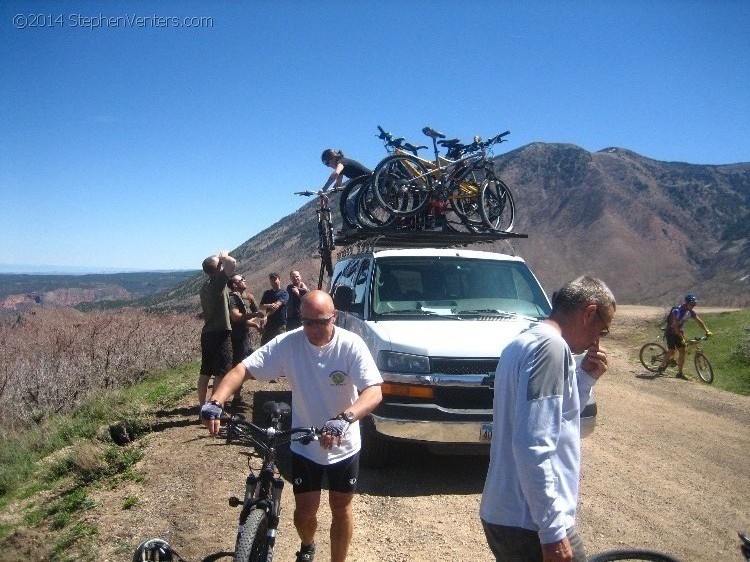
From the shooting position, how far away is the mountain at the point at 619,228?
56.5 metres

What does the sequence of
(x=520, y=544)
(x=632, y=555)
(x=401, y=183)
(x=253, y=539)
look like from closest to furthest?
(x=520, y=544) → (x=632, y=555) → (x=253, y=539) → (x=401, y=183)

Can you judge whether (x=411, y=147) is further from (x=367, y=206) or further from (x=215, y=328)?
(x=215, y=328)

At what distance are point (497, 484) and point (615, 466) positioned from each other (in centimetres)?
502

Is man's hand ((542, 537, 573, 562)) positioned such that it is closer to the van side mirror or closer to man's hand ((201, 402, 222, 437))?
man's hand ((201, 402, 222, 437))

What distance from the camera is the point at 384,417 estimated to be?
17.9 ft

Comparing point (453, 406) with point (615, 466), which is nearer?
point (453, 406)

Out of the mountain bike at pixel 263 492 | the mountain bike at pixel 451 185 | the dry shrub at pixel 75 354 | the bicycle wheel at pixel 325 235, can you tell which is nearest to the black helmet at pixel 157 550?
the mountain bike at pixel 263 492

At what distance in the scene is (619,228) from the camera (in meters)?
63.8

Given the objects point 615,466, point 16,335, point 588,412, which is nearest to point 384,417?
point 588,412

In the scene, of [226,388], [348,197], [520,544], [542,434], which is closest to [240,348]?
[348,197]

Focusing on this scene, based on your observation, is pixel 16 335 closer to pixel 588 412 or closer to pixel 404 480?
pixel 404 480

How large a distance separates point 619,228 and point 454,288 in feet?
203

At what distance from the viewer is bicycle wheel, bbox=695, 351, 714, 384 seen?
1394cm

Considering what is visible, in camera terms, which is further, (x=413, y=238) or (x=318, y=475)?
(x=413, y=238)
